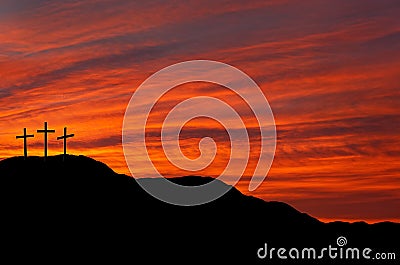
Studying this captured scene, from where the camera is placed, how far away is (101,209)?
13388 cm

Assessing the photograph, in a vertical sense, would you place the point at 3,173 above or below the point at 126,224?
above

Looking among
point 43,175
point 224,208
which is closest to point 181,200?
point 224,208

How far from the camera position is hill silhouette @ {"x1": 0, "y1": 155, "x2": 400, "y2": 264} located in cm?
12138

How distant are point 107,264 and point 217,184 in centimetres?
5239

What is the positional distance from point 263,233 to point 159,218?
858 inches

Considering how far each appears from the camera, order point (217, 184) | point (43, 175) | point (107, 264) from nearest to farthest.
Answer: point (107, 264) < point (43, 175) < point (217, 184)

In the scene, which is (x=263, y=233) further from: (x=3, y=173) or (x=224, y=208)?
(x=3, y=173)

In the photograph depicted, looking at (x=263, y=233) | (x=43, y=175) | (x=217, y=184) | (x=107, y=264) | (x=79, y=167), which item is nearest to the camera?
(x=107, y=264)

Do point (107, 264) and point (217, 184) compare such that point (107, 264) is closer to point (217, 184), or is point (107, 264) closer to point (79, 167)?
point (79, 167)

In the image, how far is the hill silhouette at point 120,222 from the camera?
121m

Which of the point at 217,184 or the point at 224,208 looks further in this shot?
the point at 217,184

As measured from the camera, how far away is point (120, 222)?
437ft

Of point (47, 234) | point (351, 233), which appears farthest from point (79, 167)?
point (351, 233)

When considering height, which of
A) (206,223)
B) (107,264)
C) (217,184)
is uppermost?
(217,184)
